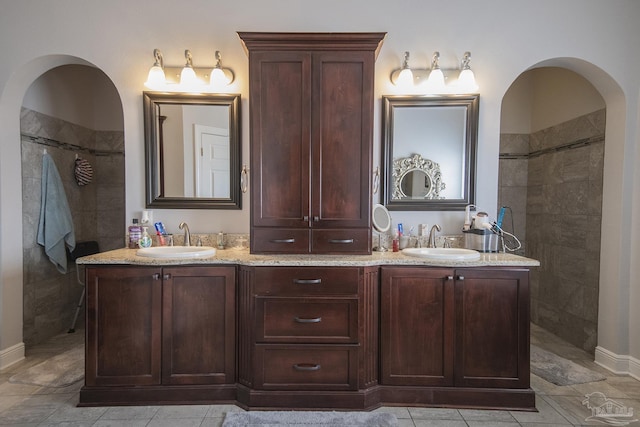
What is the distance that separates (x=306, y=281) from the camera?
1847mm

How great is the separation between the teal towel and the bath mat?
750 millimetres

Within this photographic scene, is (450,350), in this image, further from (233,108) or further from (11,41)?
(11,41)

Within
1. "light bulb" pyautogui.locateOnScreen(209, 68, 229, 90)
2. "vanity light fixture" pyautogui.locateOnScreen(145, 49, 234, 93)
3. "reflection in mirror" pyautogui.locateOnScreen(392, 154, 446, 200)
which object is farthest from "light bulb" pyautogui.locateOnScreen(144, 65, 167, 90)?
"reflection in mirror" pyautogui.locateOnScreen(392, 154, 446, 200)

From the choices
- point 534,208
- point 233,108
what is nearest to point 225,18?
point 233,108

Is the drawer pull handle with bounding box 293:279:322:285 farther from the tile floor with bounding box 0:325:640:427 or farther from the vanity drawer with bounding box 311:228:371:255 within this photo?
the tile floor with bounding box 0:325:640:427

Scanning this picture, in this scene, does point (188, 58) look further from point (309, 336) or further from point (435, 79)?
point (309, 336)

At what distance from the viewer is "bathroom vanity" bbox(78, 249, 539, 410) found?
186 centimetres

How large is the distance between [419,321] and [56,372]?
2.47 m

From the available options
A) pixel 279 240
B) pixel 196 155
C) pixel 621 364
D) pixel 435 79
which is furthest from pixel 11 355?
pixel 621 364

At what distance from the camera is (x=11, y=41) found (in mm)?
2287

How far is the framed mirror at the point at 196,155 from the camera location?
2.35 metres

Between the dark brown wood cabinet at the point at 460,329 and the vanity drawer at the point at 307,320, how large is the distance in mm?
210

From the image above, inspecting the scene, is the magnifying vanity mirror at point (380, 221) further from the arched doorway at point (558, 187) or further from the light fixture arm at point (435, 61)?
the arched doorway at point (558, 187)

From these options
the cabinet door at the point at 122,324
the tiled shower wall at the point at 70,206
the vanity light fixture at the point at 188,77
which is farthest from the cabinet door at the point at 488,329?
the tiled shower wall at the point at 70,206
